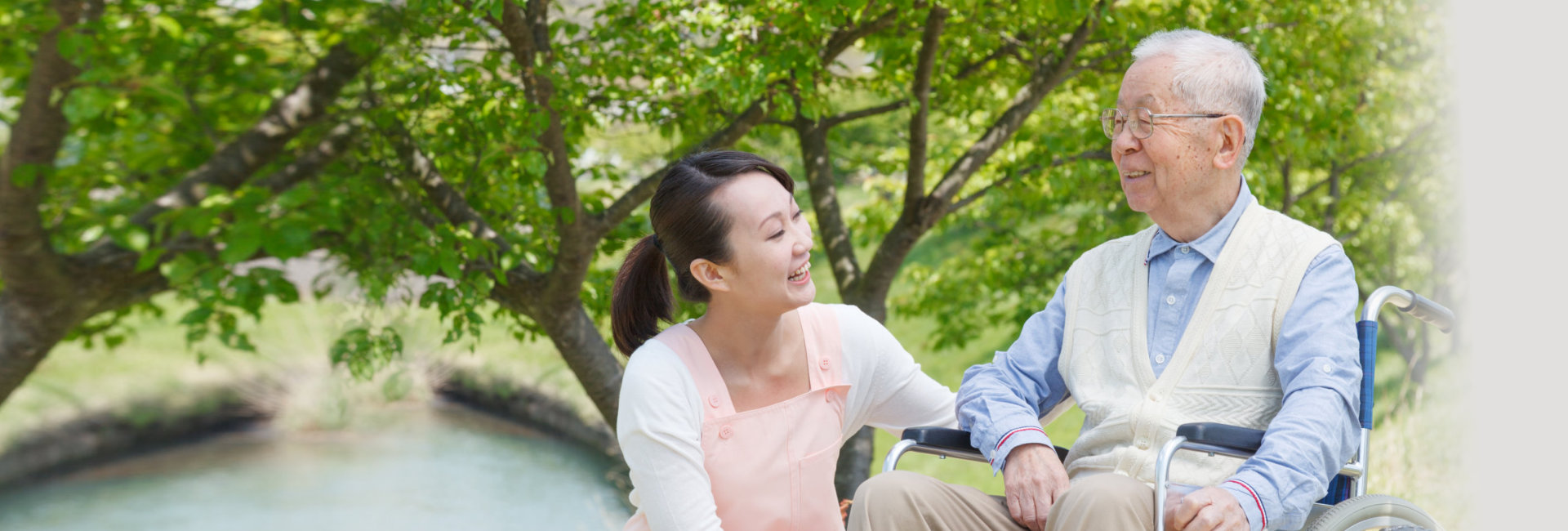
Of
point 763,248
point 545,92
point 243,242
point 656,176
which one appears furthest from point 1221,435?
point 656,176

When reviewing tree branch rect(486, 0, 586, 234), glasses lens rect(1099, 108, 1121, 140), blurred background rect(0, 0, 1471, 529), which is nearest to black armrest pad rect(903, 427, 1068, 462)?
glasses lens rect(1099, 108, 1121, 140)

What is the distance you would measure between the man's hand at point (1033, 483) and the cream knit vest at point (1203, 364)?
0.46ft

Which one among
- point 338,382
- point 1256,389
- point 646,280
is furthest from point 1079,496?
point 338,382

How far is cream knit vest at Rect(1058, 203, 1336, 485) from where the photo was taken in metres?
1.72

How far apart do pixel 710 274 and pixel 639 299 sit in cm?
20

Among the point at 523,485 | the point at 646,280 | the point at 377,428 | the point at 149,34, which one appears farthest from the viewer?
the point at 377,428

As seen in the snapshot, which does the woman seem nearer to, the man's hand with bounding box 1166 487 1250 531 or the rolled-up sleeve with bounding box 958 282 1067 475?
the rolled-up sleeve with bounding box 958 282 1067 475

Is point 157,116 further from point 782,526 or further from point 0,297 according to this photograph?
point 782,526

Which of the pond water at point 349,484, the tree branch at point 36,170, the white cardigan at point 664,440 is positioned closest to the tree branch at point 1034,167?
the white cardigan at point 664,440

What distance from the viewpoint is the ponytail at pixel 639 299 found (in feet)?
5.98

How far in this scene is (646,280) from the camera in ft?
6.03

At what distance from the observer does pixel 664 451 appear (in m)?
1.58

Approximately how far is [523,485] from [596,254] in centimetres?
611

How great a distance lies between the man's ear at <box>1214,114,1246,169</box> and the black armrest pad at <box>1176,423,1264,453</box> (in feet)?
1.50
